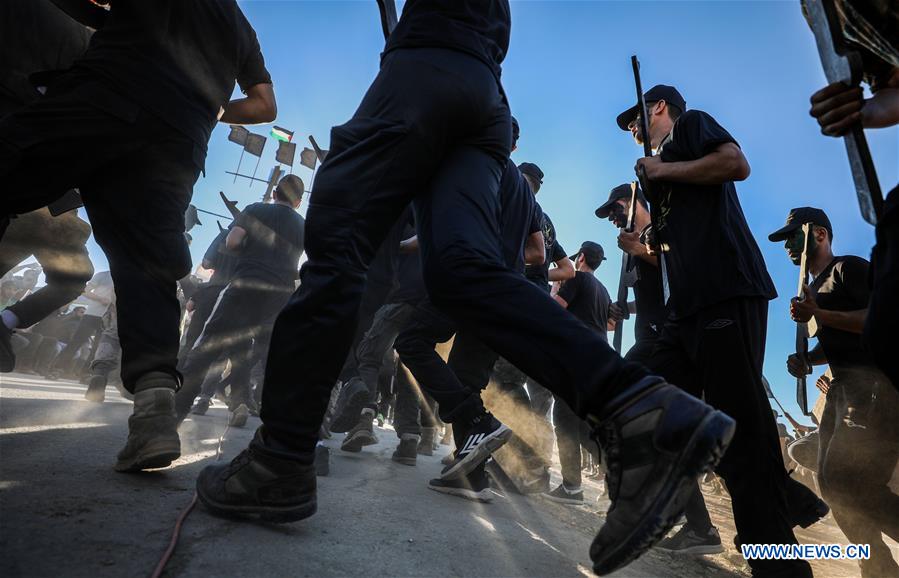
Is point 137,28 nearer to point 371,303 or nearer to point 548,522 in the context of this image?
point 371,303

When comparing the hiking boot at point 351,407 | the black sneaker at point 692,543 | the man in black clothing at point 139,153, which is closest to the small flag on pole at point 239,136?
the hiking boot at point 351,407

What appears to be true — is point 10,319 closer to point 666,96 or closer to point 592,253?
point 666,96

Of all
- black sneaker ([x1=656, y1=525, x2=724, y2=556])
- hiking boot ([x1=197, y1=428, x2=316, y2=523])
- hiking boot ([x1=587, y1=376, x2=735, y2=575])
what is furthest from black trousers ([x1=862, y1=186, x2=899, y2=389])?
black sneaker ([x1=656, y1=525, x2=724, y2=556])

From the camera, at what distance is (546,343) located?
114 centimetres

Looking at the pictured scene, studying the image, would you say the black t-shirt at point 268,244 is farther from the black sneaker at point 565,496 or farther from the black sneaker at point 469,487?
the black sneaker at point 565,496

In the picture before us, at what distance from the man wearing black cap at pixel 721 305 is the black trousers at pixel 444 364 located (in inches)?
41.7

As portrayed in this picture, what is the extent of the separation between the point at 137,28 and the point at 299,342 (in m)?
1.39

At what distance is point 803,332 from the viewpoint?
364cm

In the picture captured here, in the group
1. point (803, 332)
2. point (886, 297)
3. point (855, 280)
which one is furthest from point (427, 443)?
point (886, 297)

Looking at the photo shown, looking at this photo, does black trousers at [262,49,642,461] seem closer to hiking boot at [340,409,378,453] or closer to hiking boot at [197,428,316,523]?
hiking boot at [197,428,316,523]

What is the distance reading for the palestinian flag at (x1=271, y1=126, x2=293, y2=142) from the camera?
84.7 feet

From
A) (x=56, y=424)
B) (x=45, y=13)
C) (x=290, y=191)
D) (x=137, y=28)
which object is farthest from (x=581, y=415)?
(x=290, y=191)

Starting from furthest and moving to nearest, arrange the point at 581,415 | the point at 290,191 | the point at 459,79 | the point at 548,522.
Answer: the point at 290,191 → the point at 548,522 → the point at 459,79 → the point at 581,415

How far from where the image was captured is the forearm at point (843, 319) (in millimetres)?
2678
